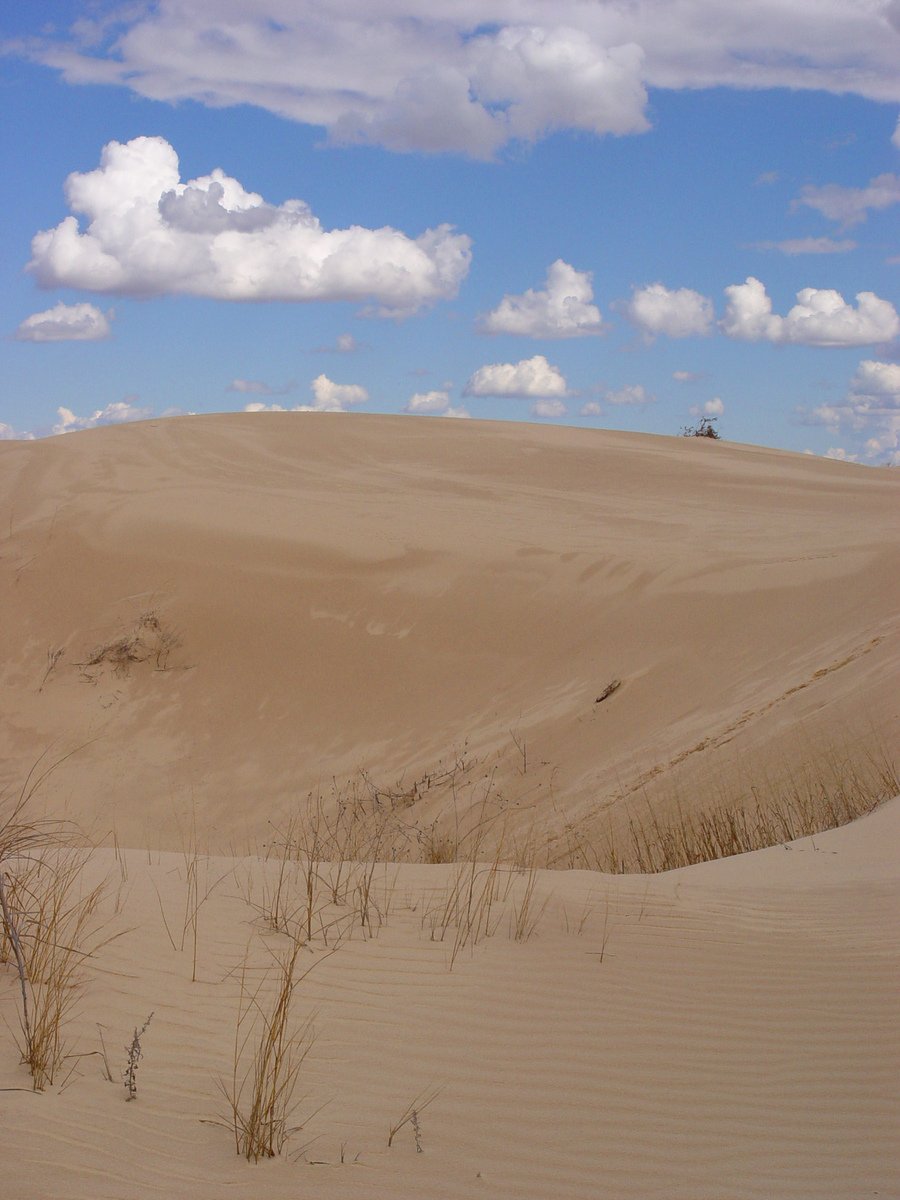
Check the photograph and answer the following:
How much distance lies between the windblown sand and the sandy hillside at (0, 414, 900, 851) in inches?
2.2

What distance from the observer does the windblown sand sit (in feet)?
10.4

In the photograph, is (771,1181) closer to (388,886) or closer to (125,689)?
(388,886)

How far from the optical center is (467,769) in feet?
34.2

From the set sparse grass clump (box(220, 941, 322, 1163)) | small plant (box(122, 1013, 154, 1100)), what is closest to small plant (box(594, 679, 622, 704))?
sparse grass clump (box(220, 941, 322, 1163))

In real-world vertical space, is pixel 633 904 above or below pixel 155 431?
below

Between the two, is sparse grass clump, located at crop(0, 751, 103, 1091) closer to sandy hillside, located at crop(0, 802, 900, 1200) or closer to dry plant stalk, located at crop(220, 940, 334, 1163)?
sandy hillside, located at crop(0, 802, 900, 1200)

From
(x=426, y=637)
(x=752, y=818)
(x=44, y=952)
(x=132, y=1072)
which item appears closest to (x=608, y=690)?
(x=426, y=637)

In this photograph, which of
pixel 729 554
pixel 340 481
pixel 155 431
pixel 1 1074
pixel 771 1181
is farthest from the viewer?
pixel 155 431

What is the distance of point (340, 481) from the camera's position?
20594mm

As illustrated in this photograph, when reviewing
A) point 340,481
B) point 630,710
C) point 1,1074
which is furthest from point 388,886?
point 340,481

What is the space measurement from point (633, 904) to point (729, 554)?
9144 mm

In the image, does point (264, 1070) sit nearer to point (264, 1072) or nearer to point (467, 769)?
point (264, 1072)

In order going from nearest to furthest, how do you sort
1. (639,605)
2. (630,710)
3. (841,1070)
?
(841,1070)
(630,710)
(639,605)

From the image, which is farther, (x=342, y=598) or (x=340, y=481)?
(x=340, y=481)
